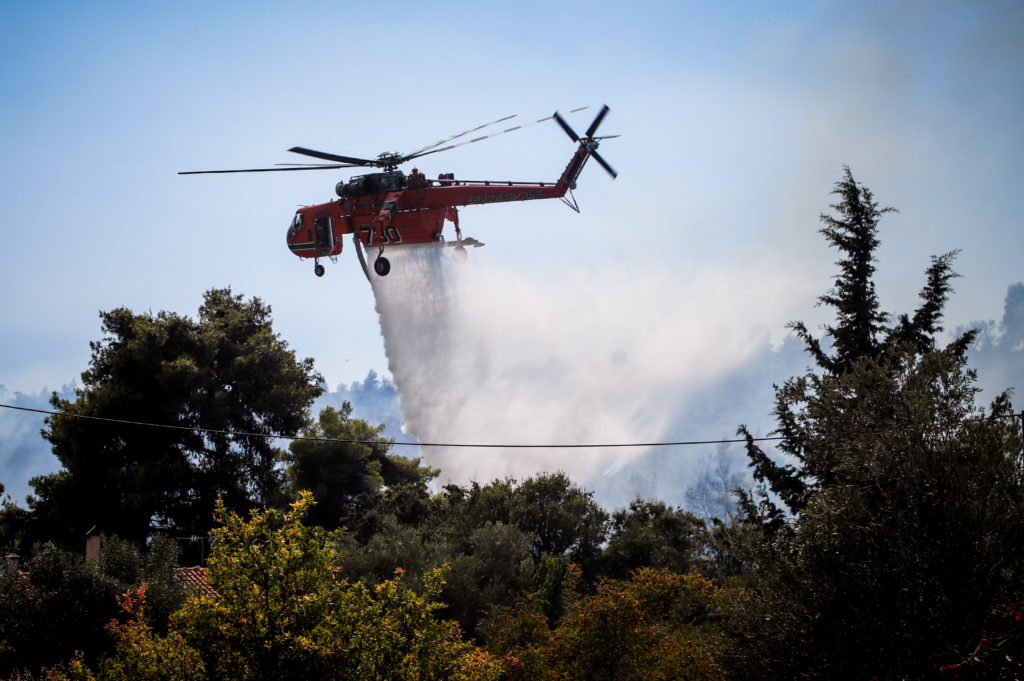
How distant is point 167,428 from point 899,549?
143 feet

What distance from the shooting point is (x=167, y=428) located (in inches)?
1913

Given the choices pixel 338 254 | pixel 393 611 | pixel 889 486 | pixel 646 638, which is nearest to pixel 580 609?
pixel 646 638

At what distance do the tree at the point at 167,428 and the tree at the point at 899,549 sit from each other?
1651 inches

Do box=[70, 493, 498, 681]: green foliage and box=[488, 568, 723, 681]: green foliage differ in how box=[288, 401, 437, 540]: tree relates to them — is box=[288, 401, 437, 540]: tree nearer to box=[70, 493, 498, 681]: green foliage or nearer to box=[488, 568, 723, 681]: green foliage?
box=[488, 568, 723, 681]: green foliage

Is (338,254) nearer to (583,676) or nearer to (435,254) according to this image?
(435,254)

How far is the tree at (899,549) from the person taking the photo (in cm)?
1261

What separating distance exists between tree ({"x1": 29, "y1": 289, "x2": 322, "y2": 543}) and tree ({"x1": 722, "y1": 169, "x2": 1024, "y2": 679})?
41.9 metres

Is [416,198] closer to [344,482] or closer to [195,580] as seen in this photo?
[195,580]

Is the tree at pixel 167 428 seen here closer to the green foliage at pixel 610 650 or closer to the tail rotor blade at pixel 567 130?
the tail rotor blade at pixel 567 130

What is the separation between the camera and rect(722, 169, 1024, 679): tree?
1261 cm

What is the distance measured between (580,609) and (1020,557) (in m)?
12.0

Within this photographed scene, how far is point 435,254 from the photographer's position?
45.2 meters

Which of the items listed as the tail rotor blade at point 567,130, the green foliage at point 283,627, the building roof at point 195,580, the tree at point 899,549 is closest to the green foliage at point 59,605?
the building roof at point 195,580

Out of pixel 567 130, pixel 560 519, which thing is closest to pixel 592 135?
pixel 567 130
